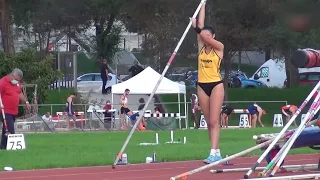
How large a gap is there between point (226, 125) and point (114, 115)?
14.6 feet

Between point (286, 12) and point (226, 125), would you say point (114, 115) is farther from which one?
point (286, 12)

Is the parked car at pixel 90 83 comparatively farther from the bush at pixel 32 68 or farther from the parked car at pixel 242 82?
the parked car at pixel 242 82

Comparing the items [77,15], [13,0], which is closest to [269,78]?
[77,15]

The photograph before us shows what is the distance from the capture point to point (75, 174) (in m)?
12.9

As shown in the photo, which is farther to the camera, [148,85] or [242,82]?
[242,82]

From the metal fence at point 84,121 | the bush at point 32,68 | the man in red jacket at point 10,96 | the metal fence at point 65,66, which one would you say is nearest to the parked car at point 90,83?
the metal fence at point 65,66

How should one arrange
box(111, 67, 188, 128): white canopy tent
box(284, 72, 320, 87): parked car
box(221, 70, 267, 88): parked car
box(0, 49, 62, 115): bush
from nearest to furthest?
box(111, 67, 188, 128): white canopy tent, box(0, 49, 62, 115): bush, box(284, 72, 320, 87): parked car, box(221, 70, 267, 88): parked car

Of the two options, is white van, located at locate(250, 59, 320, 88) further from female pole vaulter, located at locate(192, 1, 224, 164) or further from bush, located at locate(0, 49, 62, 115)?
female pole vaulter, located at locate(192, 1, 224, 164)

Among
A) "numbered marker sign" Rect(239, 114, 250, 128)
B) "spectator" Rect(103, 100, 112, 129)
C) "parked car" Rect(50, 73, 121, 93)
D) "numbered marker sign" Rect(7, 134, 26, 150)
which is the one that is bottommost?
"numbered marker sign" Rect(239, 114, 250, 128)

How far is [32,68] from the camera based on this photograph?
37281mm

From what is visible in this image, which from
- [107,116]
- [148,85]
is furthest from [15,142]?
[148,85]

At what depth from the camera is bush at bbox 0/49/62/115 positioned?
121 feet

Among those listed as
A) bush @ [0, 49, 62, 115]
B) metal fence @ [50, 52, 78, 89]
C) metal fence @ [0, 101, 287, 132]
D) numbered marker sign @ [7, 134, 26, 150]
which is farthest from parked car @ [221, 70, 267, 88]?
numbered marker sign @ [7, 134, 26, 150]

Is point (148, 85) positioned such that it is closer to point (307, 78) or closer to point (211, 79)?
point (307, 78)
